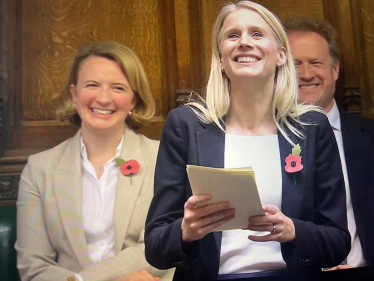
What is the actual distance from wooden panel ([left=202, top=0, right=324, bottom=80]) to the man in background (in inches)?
1.5

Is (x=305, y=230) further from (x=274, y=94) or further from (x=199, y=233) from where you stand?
(x=274, y=94)

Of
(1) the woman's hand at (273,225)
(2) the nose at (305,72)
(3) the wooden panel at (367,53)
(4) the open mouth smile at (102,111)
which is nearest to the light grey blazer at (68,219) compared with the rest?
(4) the open mouth smile at (102,111)

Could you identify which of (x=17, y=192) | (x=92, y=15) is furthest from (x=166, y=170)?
(x=92, y=15)

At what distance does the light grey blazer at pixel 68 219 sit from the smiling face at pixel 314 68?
0.59 metres

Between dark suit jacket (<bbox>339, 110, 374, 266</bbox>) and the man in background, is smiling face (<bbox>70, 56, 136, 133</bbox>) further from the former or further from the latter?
dark suit jacket (<bbox>339, 110, 374, 266</bbox>)

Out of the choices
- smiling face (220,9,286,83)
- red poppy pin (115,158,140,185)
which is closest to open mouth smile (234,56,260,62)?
smiling face (220,9,286,83)

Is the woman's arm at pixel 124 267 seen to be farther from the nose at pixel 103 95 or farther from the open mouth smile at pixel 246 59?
the open mouth smile at pixel 246 59

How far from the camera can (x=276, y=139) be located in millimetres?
1438

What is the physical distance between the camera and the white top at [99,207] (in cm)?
141

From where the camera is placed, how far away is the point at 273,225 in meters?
1.31

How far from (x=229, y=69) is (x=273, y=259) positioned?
62cm

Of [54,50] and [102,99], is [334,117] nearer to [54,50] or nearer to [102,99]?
[102,99]

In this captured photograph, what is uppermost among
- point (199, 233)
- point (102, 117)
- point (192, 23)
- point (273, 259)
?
point (192, 23)

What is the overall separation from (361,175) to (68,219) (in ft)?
3.37
